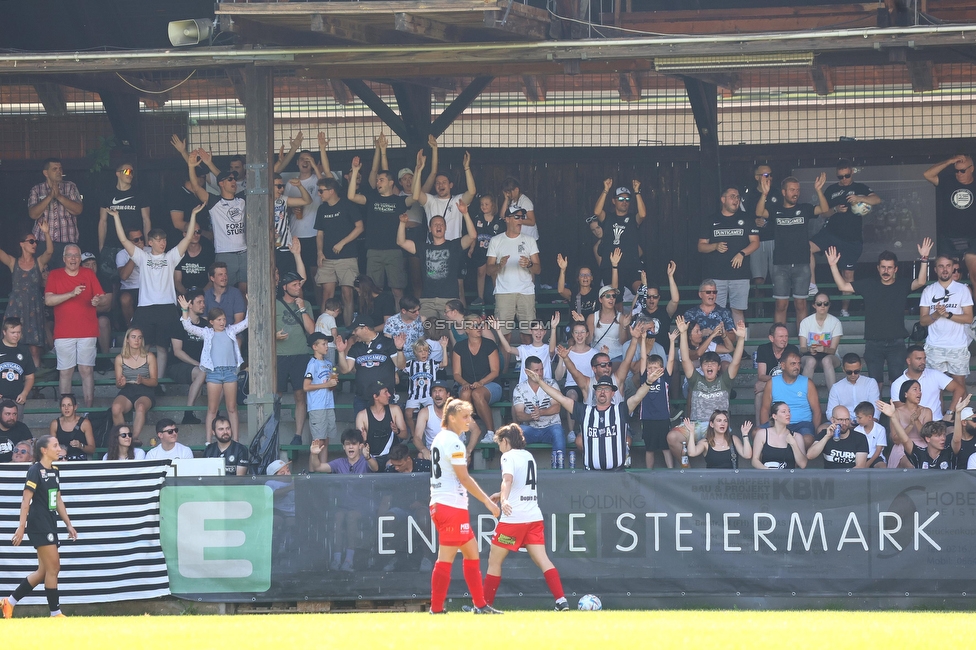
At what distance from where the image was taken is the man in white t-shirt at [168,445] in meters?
13.0

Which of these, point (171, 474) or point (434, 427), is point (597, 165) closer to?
point (434, 427)

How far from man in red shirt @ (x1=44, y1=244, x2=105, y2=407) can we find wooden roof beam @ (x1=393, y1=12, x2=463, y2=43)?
539 centimetres

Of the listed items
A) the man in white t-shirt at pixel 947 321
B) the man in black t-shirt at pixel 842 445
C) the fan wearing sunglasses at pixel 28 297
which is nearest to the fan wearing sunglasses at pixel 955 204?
the man in white t-shirt at pixel 947 321

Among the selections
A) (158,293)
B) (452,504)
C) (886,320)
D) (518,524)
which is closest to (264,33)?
(158,293)

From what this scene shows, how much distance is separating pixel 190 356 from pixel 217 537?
3.78 m

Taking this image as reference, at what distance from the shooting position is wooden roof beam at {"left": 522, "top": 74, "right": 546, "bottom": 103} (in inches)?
670

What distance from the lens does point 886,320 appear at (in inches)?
551

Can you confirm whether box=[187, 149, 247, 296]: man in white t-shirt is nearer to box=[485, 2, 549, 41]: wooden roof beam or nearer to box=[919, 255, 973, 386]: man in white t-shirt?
box=[485, 2, 549, 41]: wooden roof beam

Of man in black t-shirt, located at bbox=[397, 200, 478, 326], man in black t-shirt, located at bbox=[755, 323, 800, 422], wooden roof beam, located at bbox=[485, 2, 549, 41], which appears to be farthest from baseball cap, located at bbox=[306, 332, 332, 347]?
man in black t-shirt, located at bbox=[755, 323, 800, 422]

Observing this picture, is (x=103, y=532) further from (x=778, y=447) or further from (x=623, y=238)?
(x=623, y=238)

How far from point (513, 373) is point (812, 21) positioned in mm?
5952

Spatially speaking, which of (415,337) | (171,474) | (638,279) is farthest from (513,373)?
(171,474)

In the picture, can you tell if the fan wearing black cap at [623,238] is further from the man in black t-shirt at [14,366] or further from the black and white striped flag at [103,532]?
the man in black t-shirt at [14,366]

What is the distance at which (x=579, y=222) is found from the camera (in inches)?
679
